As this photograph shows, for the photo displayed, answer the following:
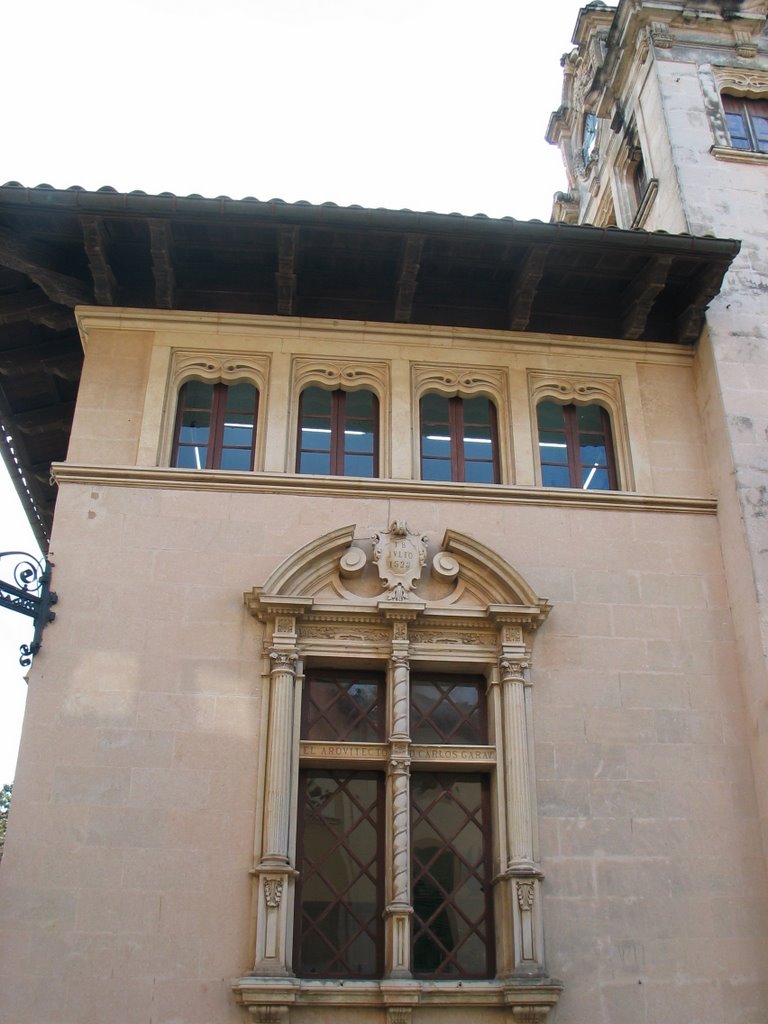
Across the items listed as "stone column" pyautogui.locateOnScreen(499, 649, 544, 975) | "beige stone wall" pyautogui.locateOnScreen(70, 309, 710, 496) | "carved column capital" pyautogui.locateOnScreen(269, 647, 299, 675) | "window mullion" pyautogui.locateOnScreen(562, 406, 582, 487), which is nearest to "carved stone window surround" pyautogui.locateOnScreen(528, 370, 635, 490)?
"beige stone wall" pyautogui.locateOnScreen(70, 309, 710, 496)

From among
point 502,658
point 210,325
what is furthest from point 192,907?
point 210,325

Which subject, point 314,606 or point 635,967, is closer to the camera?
point 635,967

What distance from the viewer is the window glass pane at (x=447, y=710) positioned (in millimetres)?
9695

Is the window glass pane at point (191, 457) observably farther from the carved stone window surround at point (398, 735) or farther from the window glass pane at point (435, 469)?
the window glass pane at point (435, 469)

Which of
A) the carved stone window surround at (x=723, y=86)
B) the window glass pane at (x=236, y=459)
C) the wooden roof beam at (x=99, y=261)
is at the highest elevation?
the carved stone window surround at (x=723, y=86)

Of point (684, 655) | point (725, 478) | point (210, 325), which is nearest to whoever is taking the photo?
point (684, 655)

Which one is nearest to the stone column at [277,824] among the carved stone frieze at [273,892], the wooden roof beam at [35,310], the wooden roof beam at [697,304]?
the carved stone frieze at [273,892]

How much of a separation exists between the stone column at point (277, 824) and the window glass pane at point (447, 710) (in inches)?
48.0

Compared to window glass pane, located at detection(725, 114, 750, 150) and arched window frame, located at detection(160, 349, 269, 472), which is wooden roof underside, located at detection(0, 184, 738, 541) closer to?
arched window frame, located at detection(160, 349, 269, 472)

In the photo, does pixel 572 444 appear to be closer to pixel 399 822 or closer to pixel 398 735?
pixel 398 735

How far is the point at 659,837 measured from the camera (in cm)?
920

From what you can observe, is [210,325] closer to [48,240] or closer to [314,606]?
[48,240]

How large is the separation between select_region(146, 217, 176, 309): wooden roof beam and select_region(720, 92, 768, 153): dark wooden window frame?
7623mm

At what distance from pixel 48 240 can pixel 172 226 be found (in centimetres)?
136
